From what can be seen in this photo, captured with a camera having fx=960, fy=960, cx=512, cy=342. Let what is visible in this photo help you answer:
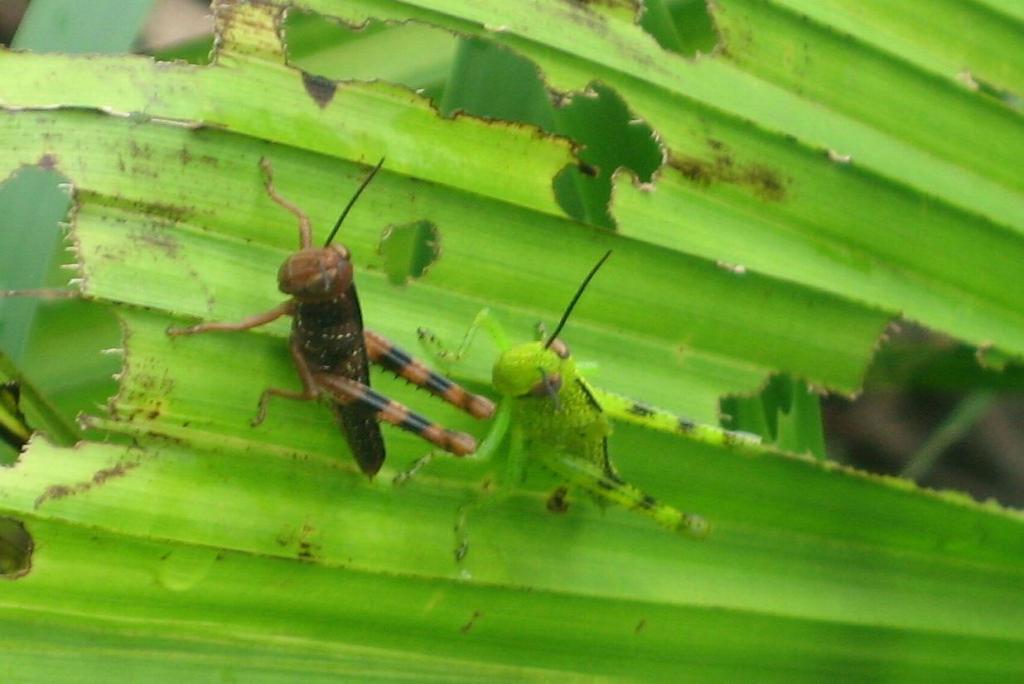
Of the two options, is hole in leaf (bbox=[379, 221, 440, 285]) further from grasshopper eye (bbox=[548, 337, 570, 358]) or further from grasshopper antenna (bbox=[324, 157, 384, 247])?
grasshopper eye (bbox=[548, 337, 570, 358])

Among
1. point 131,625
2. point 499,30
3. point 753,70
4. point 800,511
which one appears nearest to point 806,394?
point 800,511

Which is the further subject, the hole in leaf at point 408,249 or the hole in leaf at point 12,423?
the hole in leaf at point 408,249

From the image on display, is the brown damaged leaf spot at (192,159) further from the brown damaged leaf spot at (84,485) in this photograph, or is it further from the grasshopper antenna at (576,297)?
the grasshopper antenna at (576,297)

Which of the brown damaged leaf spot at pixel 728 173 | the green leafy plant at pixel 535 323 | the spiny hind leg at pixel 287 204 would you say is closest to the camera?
the green leafy plant at pixel 535 323

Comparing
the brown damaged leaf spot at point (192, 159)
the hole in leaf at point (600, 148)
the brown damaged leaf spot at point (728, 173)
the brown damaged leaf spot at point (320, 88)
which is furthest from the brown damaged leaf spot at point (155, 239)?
the brown damaged leaf spot at point (728, 173)

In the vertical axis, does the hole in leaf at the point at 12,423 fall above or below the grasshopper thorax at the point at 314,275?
below

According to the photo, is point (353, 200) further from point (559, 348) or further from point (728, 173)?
point (728, 173)

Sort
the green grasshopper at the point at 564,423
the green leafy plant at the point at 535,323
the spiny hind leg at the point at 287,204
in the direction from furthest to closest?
the green grasshopper at the point at 564,423, the spiny hind leg at the point at 287,204, the green leafy plant at the point at 535,323

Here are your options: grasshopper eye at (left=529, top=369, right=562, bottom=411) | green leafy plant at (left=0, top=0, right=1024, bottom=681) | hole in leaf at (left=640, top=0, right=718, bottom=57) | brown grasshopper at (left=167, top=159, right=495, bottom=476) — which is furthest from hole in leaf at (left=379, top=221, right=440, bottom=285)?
hole in leaf at (left=640, top=0, right=718, bottom=57)
